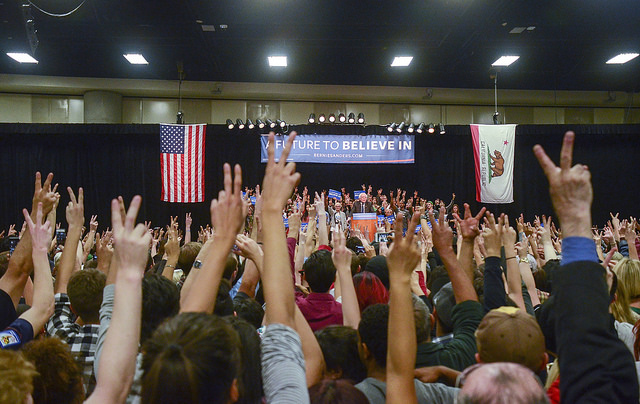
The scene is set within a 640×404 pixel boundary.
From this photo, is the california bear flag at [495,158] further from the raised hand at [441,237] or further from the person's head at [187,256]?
the raised hand at [441,237]

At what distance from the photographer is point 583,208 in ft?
3.74

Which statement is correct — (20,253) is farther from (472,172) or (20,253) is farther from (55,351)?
(472,172)

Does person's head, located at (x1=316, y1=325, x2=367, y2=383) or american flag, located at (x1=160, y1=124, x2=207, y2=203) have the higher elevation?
american flag, located at (x1=160, y1=124, x2=207, y2=203)

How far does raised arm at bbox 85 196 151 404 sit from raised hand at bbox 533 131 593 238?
1.06 meters

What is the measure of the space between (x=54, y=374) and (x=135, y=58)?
10069 mm

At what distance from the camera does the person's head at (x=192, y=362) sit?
0.94 metres

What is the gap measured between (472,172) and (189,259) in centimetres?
1060

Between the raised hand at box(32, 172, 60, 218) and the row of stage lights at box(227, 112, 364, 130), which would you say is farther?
the row of stage lights at box(227, 112, 364, 130)

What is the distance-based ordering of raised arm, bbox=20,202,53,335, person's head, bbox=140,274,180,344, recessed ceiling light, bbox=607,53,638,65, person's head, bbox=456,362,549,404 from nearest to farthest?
person's head, bbox=456,362,549,404, person's head, bbox=140,274,180,344, raised arm, bbox=20,202,53,335, recessed ceiling light, bbox=607,53,638,65

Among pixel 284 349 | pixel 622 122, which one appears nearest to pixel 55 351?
pixel 284 349

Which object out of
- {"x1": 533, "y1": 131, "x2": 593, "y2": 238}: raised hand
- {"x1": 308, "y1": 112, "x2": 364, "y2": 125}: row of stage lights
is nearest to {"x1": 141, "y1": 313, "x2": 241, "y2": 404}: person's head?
{"x1": 533, "y1": 131, "x2": 593, "y2": 238}: raised hand

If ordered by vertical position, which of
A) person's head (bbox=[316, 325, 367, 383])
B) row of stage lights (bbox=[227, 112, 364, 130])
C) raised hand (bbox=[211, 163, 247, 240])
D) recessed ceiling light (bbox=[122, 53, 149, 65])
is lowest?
person's head (bbox=[316, 325, 367, 383])

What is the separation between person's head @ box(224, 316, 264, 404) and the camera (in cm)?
124

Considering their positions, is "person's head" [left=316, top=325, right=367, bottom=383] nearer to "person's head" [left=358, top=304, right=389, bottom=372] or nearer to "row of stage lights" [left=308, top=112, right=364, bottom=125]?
"person's head" [left=358, top=304, right=389, bottom=372]
